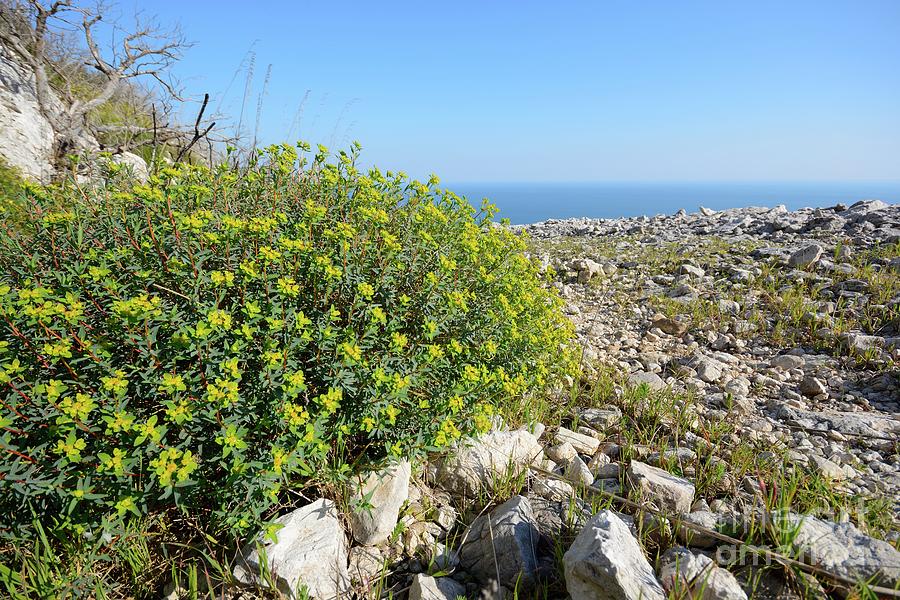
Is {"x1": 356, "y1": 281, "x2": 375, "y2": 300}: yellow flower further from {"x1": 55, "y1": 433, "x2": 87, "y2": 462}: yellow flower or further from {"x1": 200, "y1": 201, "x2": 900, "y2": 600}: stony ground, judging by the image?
{"x1": 55, "y1": 433, "x2": 87, "y2": 462}: yellow flower

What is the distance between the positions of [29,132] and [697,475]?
423 inches

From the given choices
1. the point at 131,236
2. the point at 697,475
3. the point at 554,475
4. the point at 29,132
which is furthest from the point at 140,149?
the point at 697,475

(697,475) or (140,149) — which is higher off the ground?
(140,149)

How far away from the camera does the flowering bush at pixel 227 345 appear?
1.81 m

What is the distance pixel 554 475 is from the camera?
2.75 m

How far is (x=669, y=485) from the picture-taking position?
255 centimetres

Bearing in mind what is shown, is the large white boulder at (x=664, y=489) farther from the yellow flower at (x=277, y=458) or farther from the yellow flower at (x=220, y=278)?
the yellow flower at (x=220, y=278)

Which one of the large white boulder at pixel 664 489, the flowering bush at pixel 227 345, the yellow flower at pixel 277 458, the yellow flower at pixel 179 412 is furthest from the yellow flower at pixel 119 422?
the large white boulder at pixel 664 489

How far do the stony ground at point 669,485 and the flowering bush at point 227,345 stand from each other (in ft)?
1.33

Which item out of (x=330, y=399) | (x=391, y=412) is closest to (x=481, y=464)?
(x=391, y=412)

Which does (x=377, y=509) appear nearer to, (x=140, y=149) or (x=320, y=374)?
(x=320, y=374)

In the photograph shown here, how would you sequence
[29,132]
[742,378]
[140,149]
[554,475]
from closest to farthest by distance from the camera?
[554,475] < [742,378] < [29,132] < [140,149]

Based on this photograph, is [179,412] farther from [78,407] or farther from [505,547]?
[505,547]

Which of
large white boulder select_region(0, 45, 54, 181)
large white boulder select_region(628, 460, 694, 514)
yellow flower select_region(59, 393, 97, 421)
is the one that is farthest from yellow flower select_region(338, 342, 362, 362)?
large white boulder select_region(0, 45, 54, 181)
